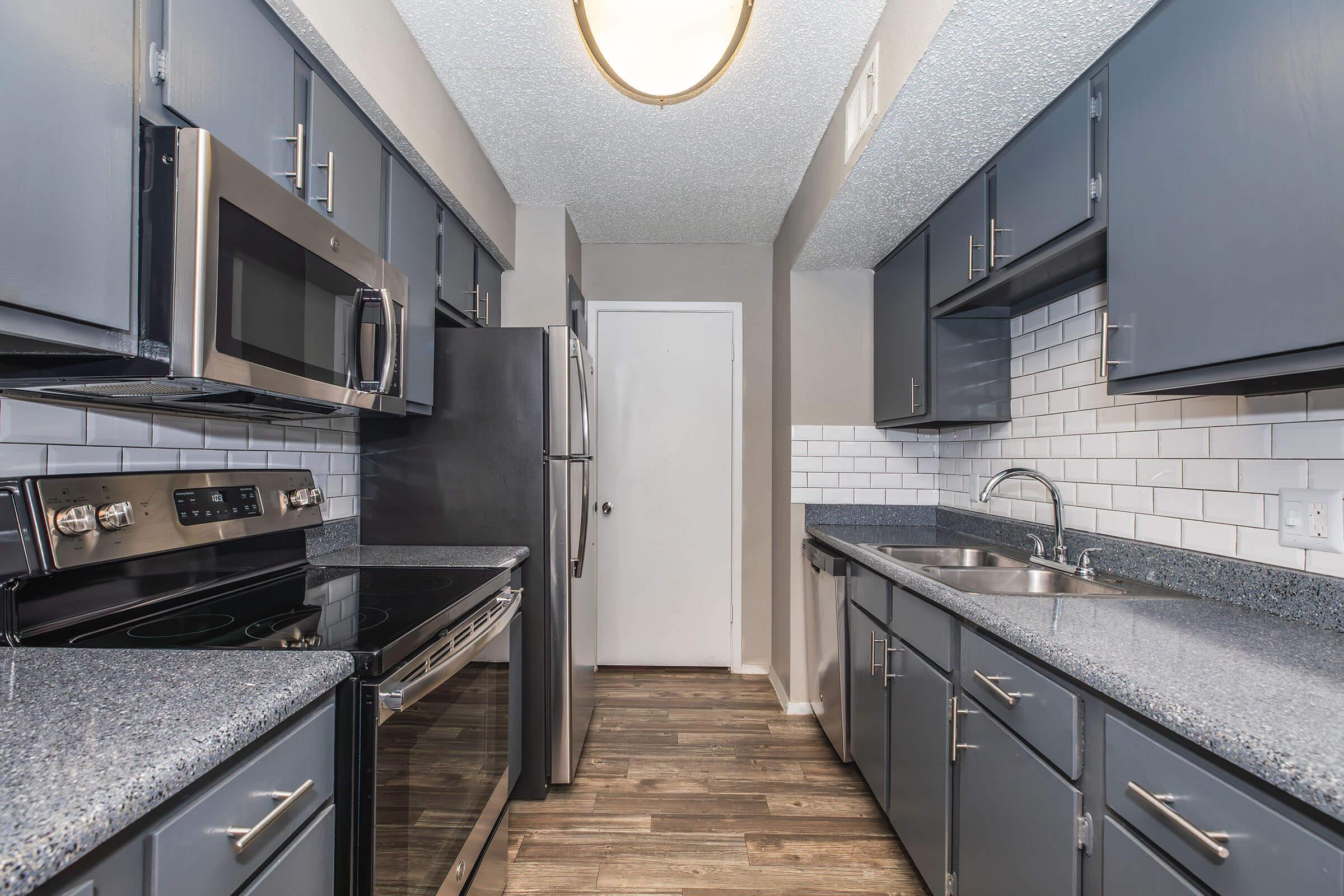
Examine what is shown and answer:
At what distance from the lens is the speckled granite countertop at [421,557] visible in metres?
1.83

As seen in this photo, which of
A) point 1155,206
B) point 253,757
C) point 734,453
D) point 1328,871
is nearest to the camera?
point 1328,871

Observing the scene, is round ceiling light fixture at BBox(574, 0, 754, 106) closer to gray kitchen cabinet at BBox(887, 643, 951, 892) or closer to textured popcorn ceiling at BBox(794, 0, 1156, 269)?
textured popcorn ceiling at BBox(794, 0, 1156, 269)

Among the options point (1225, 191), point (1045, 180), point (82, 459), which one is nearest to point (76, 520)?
point (82, 459)

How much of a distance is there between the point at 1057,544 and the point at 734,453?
189cm

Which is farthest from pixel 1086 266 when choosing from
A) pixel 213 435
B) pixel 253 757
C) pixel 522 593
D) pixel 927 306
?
pixel 213 435

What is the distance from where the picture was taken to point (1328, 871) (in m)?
0.65

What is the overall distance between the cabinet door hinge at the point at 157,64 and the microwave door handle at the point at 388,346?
544 millimetres

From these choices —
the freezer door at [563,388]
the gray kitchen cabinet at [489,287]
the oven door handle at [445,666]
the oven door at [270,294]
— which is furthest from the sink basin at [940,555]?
the gray kitchen cabinet at [489,287]

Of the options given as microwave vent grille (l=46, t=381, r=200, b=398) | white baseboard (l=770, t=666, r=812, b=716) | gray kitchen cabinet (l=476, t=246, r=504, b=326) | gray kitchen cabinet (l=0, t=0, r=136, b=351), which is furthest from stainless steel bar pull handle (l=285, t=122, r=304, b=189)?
white baseboard (l=770, t=666, r=812, b=716)

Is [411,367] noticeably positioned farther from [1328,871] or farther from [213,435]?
[1328,871]

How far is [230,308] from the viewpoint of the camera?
42.0 inches

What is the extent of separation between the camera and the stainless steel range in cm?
102

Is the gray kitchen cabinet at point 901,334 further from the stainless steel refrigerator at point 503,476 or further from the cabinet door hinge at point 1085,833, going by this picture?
the cabinet door hinge at point 1085,833

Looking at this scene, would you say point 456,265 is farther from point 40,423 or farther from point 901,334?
point 901,334
